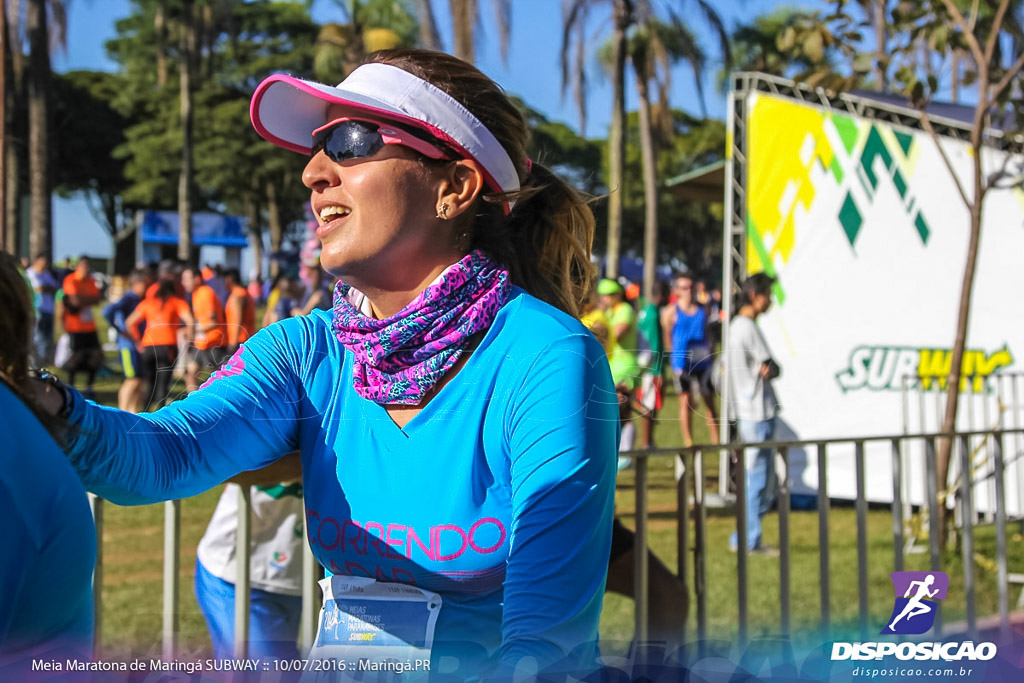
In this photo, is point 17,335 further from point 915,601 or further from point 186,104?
point 186,104

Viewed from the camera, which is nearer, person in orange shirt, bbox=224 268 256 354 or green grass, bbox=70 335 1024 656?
person in orange shirt, bbox=224 268 256 354

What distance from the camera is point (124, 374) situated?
8.82 feet

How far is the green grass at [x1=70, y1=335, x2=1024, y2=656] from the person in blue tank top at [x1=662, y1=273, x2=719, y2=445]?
623 millimetres


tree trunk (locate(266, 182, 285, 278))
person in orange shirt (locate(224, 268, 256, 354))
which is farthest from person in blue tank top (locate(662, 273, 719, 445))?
tree trunk (locate(266, 182, 285, 278))

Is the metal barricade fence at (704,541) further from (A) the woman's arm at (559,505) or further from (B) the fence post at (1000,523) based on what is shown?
(A) the woman's arm at (559,505)

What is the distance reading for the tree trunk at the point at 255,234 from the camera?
283cm

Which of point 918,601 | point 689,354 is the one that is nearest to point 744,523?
point 918,601

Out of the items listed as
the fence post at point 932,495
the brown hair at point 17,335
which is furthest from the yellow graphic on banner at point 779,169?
the brown hair at point 17,335

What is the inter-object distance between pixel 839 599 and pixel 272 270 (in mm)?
2761

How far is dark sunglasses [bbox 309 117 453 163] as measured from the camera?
1.39 m

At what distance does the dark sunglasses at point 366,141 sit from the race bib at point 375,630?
611mm

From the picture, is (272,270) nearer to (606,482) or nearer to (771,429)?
(606,482)

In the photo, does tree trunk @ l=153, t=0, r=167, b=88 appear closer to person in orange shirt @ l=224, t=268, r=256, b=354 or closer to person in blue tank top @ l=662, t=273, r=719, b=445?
person in orange shirt @ l=224, t=268, r=256, b=354

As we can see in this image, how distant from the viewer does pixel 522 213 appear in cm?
159
